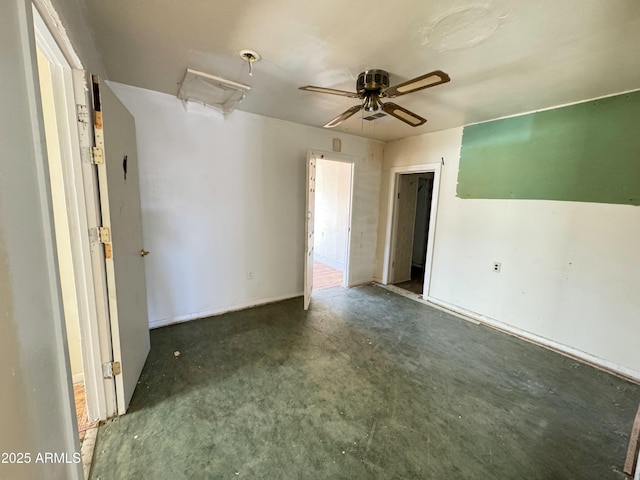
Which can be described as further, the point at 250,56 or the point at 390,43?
the point at 250,56

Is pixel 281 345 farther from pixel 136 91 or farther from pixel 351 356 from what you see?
pixel 136 91

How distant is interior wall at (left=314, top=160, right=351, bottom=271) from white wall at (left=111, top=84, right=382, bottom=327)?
4.48ft

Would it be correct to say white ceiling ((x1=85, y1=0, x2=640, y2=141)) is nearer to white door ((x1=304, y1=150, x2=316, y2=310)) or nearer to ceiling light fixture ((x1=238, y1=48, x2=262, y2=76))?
ceiling light fixture ((x1=238, y1=48, x2=262, y2=76))

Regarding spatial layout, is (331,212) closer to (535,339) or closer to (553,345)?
(535,339)

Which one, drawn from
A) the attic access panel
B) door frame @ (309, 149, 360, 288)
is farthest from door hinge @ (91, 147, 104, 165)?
door frame @ (309, 149, 360, 288)

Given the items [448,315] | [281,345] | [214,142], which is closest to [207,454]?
[281,345]

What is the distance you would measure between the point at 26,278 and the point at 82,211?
2.92 ft

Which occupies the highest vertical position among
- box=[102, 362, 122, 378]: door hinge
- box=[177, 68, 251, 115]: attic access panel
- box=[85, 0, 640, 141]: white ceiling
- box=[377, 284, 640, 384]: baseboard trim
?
box=[85, 0, 640, 141]: white ceiling

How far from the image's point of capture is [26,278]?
721mm

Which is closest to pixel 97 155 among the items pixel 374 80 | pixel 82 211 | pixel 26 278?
pixel 82 211

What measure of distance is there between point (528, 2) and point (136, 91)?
3.01 m

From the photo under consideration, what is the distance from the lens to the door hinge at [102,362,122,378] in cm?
159

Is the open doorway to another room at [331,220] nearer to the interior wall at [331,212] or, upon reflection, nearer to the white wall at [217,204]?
the interior wall at [331,212]

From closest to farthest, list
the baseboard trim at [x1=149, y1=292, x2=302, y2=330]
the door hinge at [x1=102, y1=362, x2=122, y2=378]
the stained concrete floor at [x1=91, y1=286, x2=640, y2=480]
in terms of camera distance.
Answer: the stained concrete floor at [x1=91, y1=286, x2=640, y2=480], the door hinge at [x1=102, y1=362, x2=122, y2=378], the baseboard trim at [x1=149, y1=292, x2=302, y2=330]
